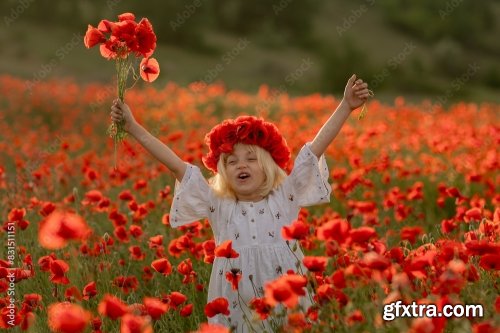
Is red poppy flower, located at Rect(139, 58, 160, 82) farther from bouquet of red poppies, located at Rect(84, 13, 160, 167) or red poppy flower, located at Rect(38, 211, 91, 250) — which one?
red poppy flower, located at Rect(38, 211, 91, 250)

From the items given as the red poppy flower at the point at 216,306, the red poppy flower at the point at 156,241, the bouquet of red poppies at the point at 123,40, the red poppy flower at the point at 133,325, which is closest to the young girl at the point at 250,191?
the red poppy flower at the point at 156,241

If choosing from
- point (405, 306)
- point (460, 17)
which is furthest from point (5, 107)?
point (460, 17)

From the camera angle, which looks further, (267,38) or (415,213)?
(267,38)

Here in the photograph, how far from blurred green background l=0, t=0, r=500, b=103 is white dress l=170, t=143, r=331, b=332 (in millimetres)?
16217

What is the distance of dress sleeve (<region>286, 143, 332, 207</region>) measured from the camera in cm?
344

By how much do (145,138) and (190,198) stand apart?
377 millimetres

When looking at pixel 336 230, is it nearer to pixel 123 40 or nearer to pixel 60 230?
pixel 60 230

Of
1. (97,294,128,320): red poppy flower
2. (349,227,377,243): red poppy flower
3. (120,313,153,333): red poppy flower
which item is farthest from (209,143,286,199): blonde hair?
(120,313,153,333): red poppy flower

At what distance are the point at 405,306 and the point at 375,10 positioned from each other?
5258 centimetres

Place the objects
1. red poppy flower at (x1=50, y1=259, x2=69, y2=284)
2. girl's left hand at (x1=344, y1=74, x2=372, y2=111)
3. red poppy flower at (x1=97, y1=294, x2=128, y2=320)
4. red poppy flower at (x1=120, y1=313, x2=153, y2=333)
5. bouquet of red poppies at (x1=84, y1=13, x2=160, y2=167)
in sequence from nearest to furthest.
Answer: red poppy flower at (x1=120, y1=313, x2=153, y2=333), red poppy flower at (x1=97, y1=294, x2=128, y2=320), red poppy flower at (x1=50, y1=259, x2=69, y2=284), bouquet of red poppies at (x1=84, y1=13, x2=160, y2=167), girl's left hand at (x1=344, y1=74, x2=372, y2=111)

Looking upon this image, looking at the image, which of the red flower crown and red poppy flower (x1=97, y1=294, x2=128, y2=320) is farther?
the red flower crown

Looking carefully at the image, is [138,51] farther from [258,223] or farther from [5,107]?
[5,107]

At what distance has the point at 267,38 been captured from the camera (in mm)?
39469

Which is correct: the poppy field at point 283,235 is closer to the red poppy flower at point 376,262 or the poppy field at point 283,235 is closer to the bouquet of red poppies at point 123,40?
the red poppy flower at point 376,262
